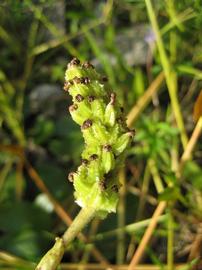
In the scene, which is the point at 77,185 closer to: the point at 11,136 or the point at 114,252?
the point at 114,252

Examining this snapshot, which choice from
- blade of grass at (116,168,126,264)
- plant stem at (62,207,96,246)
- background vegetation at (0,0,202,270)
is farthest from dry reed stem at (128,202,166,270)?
plant stem at (62,207,96,246)

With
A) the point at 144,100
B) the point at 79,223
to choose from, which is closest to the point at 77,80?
the point at 79,223

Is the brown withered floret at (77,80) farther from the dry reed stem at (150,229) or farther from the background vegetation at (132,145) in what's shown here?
the dry reed stem at (150,229)

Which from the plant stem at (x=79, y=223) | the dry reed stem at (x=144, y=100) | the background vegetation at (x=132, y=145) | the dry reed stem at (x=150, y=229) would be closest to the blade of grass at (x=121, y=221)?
the background vegetation at (x=132, y=145)

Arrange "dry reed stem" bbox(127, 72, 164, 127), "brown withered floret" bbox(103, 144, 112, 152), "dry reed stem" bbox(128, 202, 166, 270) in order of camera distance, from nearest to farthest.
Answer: "brown withered floret" bbox(103, 144, 112, 152) < "dry reed stem" bbox(128, 202, 166, 270) < "dry reed stem" bbox(127, 72, 164, 127)

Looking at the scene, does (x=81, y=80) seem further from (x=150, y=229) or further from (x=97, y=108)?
(x=150, y=229)

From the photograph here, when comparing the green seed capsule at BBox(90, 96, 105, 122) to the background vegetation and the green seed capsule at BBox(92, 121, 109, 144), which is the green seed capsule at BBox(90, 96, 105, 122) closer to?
the green seed capsule at BBox(92, 121, 109, 144)
